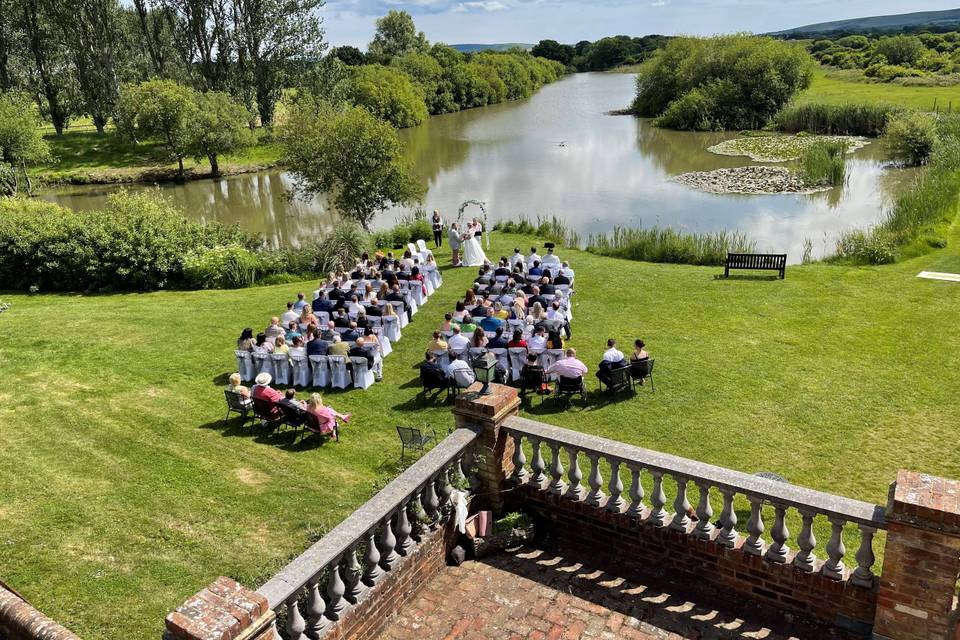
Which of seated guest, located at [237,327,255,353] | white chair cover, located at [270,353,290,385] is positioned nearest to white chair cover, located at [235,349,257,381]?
seated guest, located at [237,327,255,353]

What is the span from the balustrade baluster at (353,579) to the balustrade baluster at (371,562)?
4.4 inches

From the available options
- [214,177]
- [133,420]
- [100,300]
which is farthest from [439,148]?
[133,420]

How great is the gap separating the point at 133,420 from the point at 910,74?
9580 cm

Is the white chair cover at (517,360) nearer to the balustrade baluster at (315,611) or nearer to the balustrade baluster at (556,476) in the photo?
the balustrade baluster at (556,476)

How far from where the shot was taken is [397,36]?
115 meters

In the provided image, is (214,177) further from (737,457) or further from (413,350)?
(737,457)

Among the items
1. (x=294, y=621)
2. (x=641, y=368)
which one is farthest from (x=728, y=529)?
(x=641, y=368)

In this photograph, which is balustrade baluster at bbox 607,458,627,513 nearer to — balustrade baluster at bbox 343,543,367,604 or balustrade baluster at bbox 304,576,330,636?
balustrade baluster at bbox 343,543,367,604

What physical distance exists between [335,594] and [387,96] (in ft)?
233

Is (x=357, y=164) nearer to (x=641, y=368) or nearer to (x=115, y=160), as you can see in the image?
(x=641, y=368)

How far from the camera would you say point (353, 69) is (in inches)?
3019

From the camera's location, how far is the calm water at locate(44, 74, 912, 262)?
31.9 metres

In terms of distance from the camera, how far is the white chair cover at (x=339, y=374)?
13484 mm

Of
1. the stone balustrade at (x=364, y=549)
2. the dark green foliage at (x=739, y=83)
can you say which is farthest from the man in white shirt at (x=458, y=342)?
the dark green foliage at (x=739, y=83)
